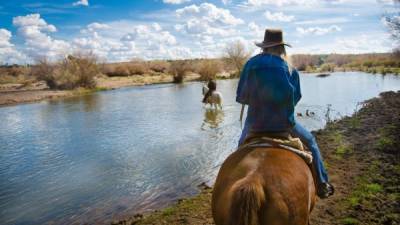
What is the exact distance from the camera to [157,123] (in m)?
16.7

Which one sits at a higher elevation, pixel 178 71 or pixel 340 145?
pixel 178 71

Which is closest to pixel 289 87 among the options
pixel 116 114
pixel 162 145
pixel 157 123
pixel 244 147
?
pixel 244 147

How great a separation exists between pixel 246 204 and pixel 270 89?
141 centimetres

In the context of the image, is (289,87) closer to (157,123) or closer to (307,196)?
(307,196)

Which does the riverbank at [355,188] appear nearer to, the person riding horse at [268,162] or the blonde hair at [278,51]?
the person riding horse at [268,162]

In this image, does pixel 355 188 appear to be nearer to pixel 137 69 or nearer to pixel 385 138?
pixel 385 138

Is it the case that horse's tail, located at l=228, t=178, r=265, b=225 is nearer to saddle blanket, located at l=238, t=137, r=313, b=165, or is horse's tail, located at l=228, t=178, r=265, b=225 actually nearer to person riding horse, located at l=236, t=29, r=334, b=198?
saddle blanket, located at l=238, t=137, r=313, b=165

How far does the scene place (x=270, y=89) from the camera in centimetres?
368

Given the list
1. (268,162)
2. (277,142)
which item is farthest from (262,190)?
(277,142)

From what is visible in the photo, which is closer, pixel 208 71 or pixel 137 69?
pixel 208 71

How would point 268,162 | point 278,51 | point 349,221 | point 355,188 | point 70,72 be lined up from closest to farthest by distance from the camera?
point 268,162, point 278,51, point 349,221, point 355,188, point 70,72

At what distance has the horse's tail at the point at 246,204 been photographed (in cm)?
262

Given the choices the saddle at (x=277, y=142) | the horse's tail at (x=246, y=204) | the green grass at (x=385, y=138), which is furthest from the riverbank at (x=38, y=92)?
the horse's tail at (x=246, y=204)

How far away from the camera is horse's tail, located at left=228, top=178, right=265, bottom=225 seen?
262 cm
